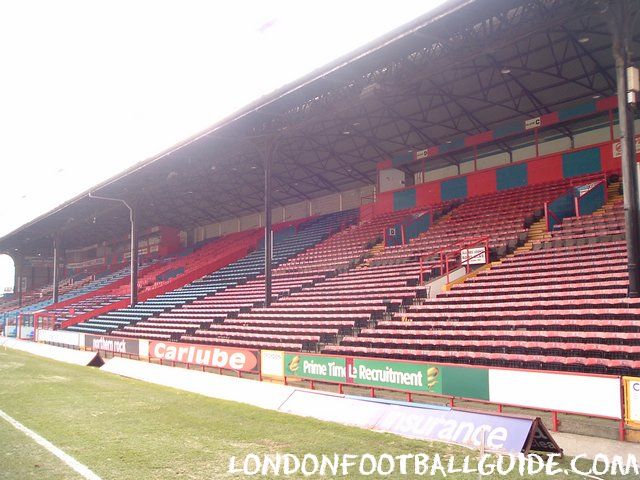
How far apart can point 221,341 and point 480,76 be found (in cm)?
1433

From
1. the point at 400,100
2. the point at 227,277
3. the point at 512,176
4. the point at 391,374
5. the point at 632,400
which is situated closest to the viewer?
the point at 632,400

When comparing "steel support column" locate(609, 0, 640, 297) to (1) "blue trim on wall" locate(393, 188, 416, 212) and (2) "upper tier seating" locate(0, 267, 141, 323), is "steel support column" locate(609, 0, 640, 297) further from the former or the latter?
(2) "upper tier seating" locate(0, 267, 141, 323)

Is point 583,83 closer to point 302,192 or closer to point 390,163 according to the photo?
point 390,163

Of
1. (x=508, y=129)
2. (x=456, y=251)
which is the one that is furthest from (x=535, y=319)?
(x=508, y=129)

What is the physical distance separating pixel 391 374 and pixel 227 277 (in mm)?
22803

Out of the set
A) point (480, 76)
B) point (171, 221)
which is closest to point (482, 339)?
point (480, 76)

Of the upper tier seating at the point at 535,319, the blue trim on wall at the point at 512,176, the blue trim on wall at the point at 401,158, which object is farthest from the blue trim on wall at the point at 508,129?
the upper tier seating at the point at 535,319

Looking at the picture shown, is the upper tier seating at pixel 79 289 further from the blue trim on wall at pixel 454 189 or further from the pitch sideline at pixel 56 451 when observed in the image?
the pitch sideline at pixel 56 451

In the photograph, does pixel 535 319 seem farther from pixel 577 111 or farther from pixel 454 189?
pixel 454 189

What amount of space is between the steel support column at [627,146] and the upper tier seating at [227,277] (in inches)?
865

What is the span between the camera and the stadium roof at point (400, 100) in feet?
43.7

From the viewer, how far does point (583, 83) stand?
19.9m

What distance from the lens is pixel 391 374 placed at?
1076 cm

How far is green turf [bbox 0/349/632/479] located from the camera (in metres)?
6.63
